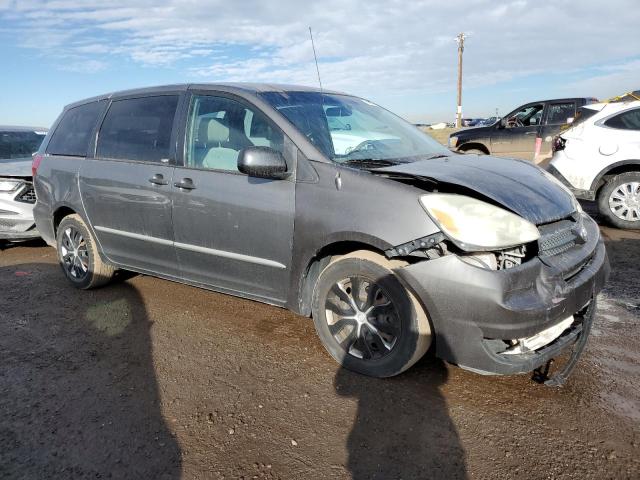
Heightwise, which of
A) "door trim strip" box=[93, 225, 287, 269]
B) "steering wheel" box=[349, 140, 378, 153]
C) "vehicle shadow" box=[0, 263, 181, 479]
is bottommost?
"vehicle shadow" box=[0, 263, 181, 479]

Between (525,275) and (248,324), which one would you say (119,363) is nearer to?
(248,324)

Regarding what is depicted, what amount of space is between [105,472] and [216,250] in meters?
1.58

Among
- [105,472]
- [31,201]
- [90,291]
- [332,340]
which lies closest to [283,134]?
[332,340]

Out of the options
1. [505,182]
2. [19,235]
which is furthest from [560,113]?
[19,235]

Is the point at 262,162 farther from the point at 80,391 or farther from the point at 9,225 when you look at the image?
the point at 9,225

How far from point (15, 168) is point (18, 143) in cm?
142

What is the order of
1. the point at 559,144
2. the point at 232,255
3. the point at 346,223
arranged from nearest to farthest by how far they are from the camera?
1. the point at 346,223
2. the point at 232,255
3. the point at 559,144

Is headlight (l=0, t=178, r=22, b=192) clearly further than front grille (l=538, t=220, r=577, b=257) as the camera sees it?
Yes

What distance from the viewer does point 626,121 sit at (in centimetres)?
638

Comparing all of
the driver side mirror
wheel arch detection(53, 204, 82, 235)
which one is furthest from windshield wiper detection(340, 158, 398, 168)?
wheel arch detection(53, 204, 82, 235)

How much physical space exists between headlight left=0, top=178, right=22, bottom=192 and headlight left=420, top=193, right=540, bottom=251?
223 inches

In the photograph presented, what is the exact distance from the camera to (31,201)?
6082 millimetres

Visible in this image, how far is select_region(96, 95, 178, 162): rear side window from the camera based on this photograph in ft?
12.2

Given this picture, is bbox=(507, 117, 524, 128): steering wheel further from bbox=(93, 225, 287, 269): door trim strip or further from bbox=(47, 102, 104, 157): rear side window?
bbox=(93, 225, 287, 269): door trim strip
